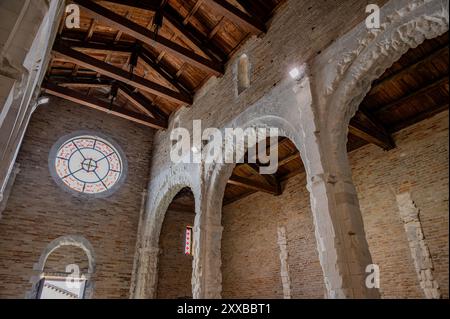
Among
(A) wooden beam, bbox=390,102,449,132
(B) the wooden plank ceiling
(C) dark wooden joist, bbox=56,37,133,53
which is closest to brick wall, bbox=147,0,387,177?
(B) the wooden plank ceiling

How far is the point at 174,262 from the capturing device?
12578mm

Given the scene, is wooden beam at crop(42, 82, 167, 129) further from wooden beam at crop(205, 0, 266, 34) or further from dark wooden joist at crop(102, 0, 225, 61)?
wooden beam at crop(205, 0, 266, 34)

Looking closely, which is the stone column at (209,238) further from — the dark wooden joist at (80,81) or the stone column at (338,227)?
the dark wooden joist at (80,81)

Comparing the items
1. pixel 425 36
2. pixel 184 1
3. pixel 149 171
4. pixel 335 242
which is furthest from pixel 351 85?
pixel 149 171

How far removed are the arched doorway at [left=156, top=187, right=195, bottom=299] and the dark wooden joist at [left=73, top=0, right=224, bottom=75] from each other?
530cm

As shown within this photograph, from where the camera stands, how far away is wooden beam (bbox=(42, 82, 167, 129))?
976 centimetres

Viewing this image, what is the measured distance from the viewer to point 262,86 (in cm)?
706

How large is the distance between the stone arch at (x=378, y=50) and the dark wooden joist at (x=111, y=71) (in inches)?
223

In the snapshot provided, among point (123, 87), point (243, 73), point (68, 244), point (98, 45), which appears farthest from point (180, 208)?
point (243, 73)

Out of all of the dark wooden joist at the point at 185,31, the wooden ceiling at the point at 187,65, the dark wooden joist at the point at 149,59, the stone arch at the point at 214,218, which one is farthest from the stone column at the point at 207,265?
the dark wooden joist at the point at 149,59

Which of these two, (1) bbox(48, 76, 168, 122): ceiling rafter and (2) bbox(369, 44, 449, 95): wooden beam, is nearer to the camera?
(2) bbox(369, 44, 449, 95): wooden beam

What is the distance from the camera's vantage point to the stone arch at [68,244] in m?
9.00

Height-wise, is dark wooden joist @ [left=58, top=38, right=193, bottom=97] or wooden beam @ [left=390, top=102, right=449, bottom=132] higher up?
dark wooden joist @ [left=58, top=38, right=193, bottom=97]

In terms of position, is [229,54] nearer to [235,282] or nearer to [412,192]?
[412,192]
